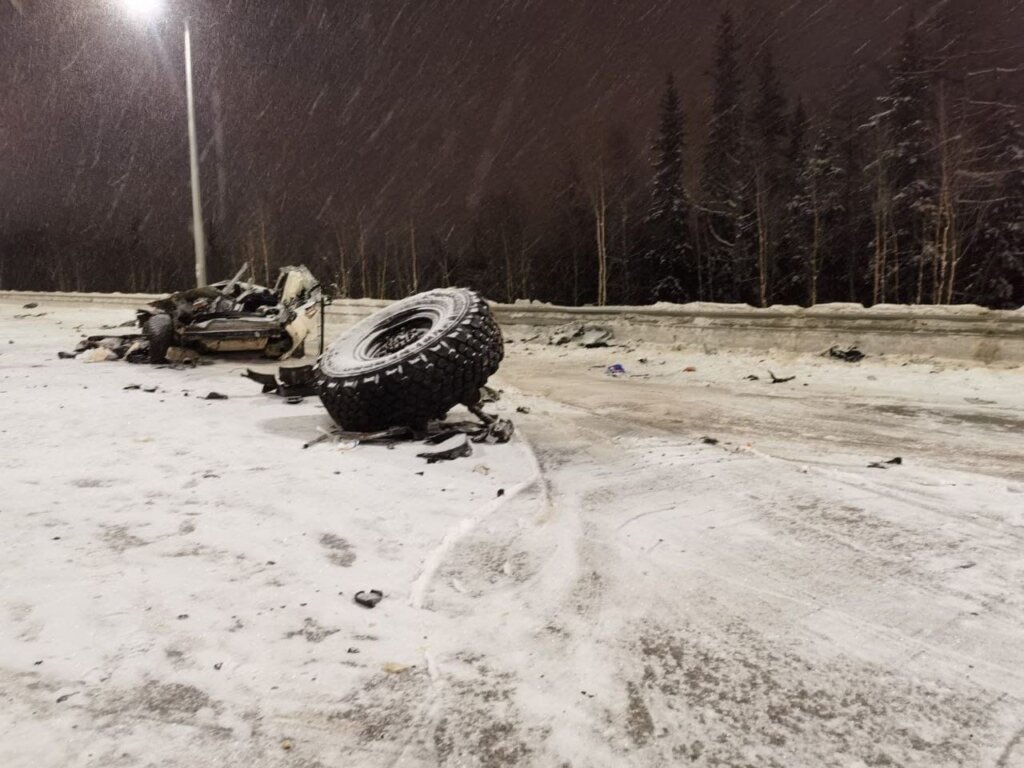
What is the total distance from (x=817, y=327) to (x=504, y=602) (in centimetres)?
995

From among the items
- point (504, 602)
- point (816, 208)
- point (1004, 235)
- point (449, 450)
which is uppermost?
point (816, 208)

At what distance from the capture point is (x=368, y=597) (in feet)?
9.09

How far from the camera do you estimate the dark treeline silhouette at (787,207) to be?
80.5 feet

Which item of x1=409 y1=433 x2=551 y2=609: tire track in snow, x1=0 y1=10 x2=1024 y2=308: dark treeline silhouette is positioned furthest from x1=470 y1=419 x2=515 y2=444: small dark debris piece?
x1=0 y1=10 x2=1024 y2=308: dark treeline silhouette

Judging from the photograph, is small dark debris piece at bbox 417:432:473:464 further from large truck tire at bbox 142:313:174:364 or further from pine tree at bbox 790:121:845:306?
pine tree at bbox 790:121:845:306

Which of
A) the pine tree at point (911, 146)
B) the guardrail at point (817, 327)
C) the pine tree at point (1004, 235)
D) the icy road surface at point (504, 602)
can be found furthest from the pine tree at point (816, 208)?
the icy road surface at point (504, 602)

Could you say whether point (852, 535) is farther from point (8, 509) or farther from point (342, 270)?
point (342, 270)

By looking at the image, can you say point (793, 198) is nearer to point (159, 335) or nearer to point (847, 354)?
point (847, 354)

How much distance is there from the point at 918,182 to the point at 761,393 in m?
22.8

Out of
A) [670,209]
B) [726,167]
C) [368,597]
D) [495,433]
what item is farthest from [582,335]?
[670,209]

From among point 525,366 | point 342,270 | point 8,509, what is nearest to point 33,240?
point 342,270

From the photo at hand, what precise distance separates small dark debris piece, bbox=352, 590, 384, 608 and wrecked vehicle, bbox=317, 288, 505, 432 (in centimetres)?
269

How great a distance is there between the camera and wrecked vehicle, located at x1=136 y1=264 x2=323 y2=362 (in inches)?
400

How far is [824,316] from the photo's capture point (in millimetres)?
11086
